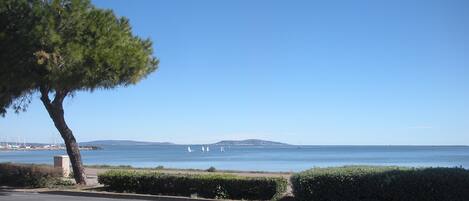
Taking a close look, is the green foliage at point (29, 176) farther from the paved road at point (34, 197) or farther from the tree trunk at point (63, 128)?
the paved road at point (34, 197)

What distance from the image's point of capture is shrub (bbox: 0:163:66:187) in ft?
75.4

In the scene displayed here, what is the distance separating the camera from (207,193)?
1869cm

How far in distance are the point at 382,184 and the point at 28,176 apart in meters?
13.5

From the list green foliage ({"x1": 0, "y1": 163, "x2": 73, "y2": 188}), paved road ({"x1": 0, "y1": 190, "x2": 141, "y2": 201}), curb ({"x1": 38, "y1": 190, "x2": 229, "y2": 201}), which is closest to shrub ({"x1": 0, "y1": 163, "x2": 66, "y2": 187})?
green foliage ({"x1": 0, "y1": 163, "x2": 73, "y2": 188})

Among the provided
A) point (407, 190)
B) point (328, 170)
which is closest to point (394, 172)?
point (407, 190)

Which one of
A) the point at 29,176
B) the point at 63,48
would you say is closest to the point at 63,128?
the point at 29,176

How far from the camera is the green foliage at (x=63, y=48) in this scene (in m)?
19.9

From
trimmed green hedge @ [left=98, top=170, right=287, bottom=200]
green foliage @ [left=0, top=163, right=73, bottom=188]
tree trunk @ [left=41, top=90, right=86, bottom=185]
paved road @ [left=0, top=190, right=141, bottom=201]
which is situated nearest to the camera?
trimmed green hedge @ [left=98, top=170, right=287, bottom=200]

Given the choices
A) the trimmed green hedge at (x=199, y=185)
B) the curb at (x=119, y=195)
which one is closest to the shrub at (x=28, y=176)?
the curb at (x=119, y=195)

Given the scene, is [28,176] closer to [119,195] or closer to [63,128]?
[63,128]

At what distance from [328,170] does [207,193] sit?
4.00 m

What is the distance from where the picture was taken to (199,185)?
61.9ft

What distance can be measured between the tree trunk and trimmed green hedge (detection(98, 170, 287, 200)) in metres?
2.09

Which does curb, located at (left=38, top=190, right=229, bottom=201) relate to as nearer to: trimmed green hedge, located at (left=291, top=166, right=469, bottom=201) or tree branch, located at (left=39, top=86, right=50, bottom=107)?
tree branch, located at (left=39, top=86, right=50, bottom=107)
